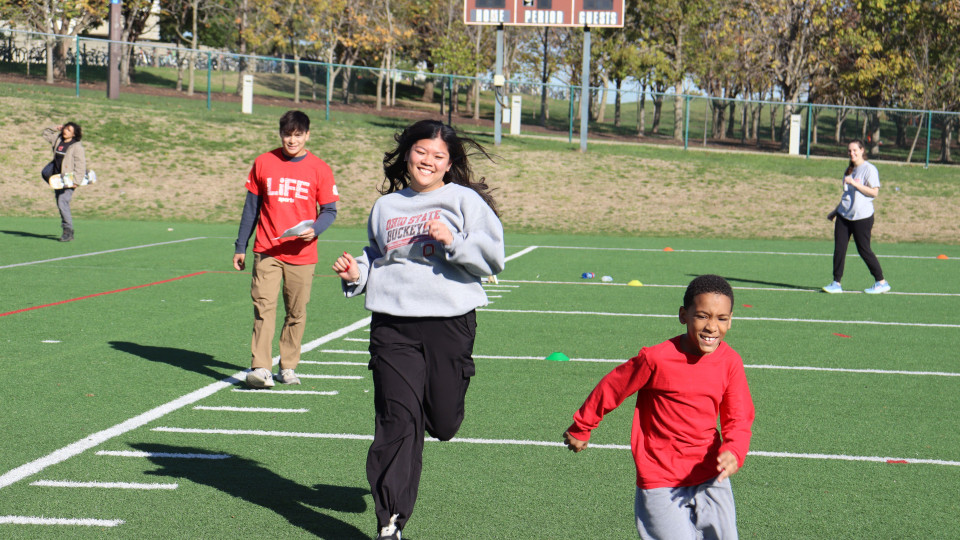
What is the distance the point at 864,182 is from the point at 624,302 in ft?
11.5

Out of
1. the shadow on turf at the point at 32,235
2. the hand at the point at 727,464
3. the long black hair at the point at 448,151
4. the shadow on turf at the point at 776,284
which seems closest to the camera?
the hand at the point at 727,464

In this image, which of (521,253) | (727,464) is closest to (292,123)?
(727,464)

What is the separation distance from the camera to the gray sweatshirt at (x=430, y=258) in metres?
4.46

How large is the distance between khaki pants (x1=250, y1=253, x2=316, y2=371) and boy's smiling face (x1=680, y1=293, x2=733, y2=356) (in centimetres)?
433

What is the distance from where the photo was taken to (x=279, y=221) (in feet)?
24.7

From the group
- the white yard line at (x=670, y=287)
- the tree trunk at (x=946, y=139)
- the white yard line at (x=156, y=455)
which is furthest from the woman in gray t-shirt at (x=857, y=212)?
the tree trunk at (x=946, y=139)

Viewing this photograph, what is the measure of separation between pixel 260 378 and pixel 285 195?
133 cm

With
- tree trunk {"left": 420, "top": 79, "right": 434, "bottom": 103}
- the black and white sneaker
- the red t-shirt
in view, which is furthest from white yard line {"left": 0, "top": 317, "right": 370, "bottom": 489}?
tree trunk {"left": 420, "top": 79, "right": 434, "bottom": 103}

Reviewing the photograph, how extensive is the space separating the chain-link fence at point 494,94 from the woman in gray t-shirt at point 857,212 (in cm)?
1895

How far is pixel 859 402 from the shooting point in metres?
7.58

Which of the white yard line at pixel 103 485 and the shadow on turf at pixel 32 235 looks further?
the shadow on turf at pixel 32 235

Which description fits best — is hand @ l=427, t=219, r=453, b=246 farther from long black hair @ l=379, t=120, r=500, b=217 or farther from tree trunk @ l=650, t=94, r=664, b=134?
tree trunk @ l=650, t=94, r=664, b=134

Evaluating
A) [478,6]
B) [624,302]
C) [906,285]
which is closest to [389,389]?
[624,302]

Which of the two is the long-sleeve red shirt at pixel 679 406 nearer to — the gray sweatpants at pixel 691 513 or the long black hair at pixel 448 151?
the gray sweatpants at pixel 691 513
